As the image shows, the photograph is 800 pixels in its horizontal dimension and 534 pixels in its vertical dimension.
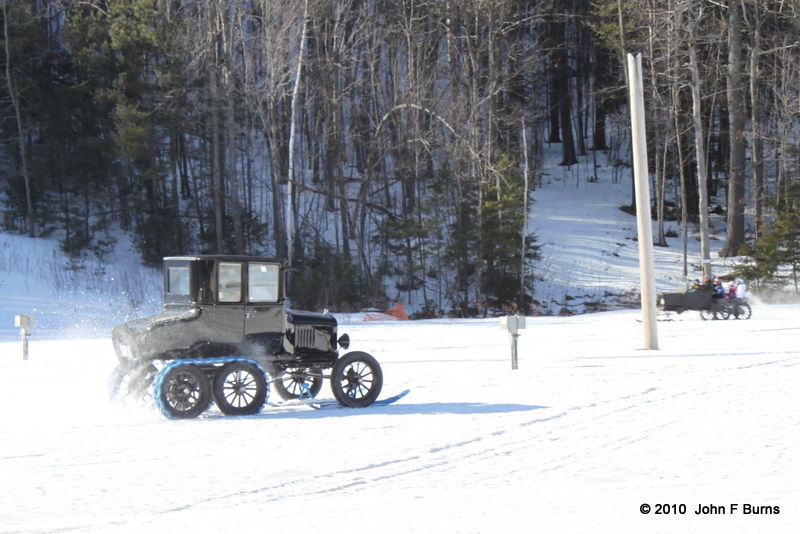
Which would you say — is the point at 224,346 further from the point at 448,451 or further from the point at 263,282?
the point at 448,451

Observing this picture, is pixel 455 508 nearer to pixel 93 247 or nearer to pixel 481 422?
pixel 481 422

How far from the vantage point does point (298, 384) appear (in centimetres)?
1099

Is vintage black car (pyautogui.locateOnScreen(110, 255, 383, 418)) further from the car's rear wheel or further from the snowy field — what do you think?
the car's rear wheel

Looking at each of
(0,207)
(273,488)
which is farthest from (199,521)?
(0,207)

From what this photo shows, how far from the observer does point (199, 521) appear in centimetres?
509

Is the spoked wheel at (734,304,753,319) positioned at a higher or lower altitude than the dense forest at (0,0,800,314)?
lower

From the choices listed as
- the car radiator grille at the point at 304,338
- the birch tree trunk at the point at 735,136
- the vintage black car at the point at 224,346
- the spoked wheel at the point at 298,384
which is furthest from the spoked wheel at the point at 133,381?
the birch tree trunk at the point at 735,136

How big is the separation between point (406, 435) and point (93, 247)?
29501 millimetres

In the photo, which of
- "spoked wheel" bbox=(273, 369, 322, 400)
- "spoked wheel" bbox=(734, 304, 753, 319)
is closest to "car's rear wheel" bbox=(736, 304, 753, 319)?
"spoked wheel" bbox=(734, 304, 753, 319)

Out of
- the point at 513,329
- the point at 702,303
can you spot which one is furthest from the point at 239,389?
the point at 702,303

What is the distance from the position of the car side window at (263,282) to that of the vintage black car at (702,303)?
55.5 ft

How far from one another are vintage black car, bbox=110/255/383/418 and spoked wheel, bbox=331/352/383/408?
12 mm

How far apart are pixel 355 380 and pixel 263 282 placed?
162 cm

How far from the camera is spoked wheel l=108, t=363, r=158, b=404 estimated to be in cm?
939
